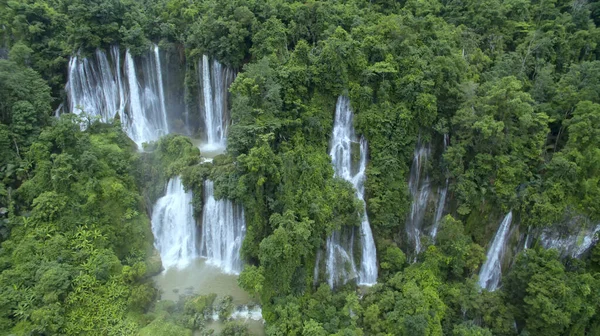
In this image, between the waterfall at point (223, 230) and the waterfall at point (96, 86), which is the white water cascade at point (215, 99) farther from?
the waterfall at point (223, 230)

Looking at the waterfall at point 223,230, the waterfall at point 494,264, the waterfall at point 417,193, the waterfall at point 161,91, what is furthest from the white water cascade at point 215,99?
the waterfall at point 494,264

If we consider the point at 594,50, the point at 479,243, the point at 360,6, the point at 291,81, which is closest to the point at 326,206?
the point at 291,81

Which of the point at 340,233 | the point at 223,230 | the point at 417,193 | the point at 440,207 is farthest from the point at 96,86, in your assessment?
the point at 440,207

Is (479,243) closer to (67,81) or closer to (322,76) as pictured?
(322,76)

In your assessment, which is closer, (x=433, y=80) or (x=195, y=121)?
(x=433, y=80)

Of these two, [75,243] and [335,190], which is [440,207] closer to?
[335,190]

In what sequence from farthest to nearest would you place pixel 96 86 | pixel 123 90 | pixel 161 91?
pixel 161 91
pixel 123 90
pixel 96 86
